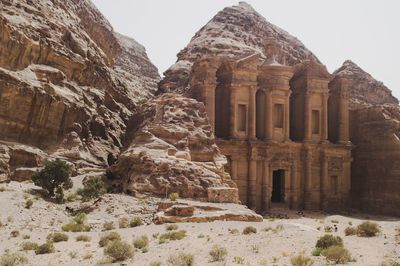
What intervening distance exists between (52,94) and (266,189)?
66.5 ft

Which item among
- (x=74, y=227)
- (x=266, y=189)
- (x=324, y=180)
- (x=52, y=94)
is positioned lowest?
(x=74, y=227)

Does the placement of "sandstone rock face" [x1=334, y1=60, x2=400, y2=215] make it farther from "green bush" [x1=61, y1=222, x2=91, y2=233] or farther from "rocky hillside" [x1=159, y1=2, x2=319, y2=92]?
"green bush" [x1=61, y1=222, x2=91, y2=233]

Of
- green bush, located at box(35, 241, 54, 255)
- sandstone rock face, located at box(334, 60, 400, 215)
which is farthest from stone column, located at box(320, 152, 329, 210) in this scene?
green bush, located at box(35, 241, 54, 255)

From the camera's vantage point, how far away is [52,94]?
34.1 m

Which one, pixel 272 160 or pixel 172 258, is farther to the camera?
pixel 272 160

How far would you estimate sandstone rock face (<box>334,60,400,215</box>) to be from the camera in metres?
43.1

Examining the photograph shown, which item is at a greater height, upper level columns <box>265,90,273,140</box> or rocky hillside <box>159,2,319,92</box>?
rocky hillside <box>159,2,319,92</box>

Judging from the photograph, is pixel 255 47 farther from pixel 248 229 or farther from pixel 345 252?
pixel 345 252

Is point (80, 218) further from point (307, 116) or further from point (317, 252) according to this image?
point (307, 116)

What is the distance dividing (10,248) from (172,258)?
691cm

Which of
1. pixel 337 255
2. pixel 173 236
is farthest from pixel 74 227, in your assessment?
pixel 337 255

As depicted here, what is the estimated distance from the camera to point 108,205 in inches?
964

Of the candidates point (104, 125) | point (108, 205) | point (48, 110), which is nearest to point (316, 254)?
point (108, 205)

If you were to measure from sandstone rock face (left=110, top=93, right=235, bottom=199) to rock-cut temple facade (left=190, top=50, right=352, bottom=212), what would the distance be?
6.42m
